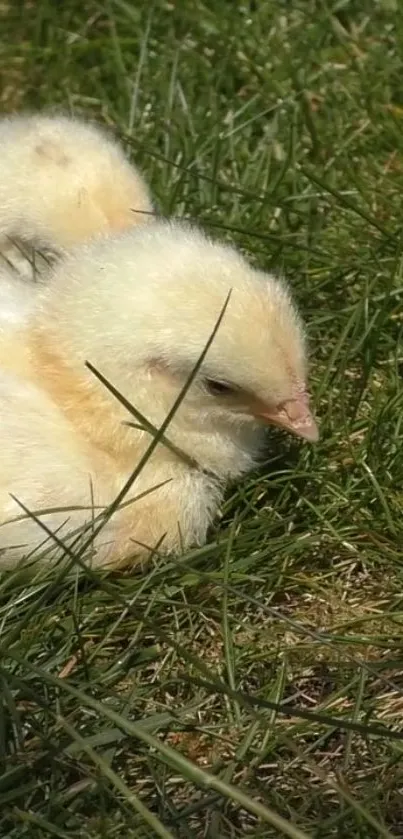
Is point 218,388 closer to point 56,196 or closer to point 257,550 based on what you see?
point 257,550

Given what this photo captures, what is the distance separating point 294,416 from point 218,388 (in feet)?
0.46

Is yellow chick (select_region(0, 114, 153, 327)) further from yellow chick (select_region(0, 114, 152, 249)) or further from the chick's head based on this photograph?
the chick's head

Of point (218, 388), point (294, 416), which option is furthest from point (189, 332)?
point (294, 416)

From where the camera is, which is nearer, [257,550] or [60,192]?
[257,550]

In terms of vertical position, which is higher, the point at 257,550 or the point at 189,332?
the point at 189,332

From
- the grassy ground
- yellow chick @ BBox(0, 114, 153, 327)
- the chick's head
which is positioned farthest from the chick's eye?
yellow chick @ BBox(0, 114, 153, 327)

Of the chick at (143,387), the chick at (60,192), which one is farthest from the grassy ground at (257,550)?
the chick at (60,192)

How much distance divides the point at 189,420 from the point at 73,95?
→ 154cm

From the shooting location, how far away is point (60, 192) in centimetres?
265

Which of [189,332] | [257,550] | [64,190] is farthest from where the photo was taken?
[64,190]

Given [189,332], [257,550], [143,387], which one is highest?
[189,332]

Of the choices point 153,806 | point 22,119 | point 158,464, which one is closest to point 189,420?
point 158,464

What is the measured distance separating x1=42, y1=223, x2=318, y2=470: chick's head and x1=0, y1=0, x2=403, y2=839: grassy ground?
22cm

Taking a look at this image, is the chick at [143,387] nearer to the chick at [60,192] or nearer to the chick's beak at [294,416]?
the chick's beak at [294,416]
